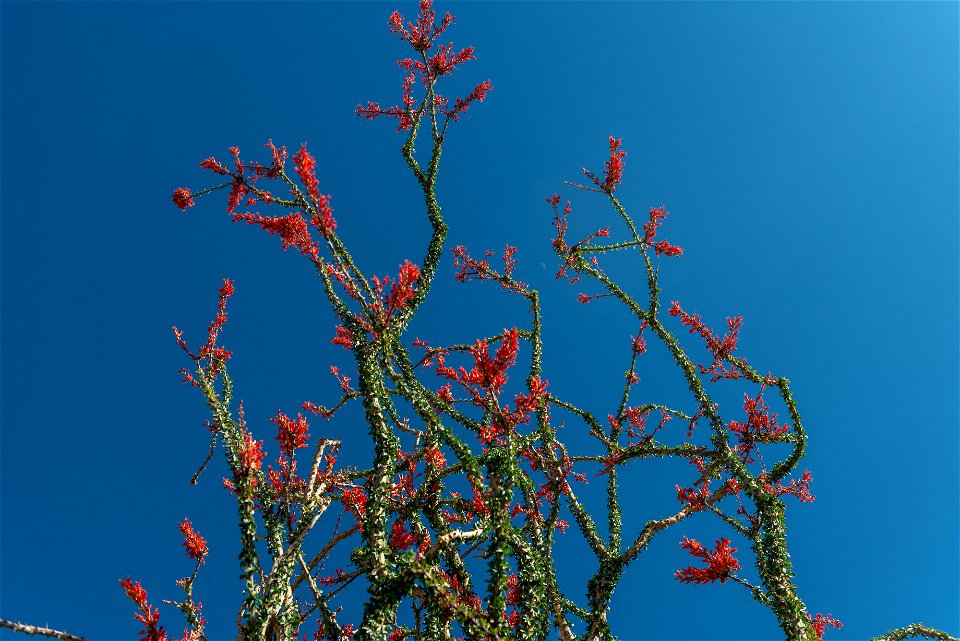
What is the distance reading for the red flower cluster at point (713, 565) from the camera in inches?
277

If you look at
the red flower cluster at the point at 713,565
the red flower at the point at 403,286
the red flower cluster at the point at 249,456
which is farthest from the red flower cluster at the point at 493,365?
the red flower cluster at the point at 713,565

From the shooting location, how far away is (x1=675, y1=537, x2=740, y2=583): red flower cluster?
7.03m

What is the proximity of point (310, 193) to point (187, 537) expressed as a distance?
5.21 m

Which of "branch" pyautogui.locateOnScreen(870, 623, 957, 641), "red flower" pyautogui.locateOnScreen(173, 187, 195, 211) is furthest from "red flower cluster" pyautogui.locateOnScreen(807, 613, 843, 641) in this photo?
"red flower" pyautogui.locateOnScreen(173, 187, 195, 211)

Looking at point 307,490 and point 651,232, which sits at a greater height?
point 651,232

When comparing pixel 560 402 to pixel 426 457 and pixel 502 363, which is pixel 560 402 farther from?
pixel 502 363

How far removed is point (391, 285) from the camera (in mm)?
5707

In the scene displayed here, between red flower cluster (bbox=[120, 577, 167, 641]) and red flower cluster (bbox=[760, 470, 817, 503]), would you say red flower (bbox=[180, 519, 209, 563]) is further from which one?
red flower cluster (bbox=[760, 470, 817, 503])

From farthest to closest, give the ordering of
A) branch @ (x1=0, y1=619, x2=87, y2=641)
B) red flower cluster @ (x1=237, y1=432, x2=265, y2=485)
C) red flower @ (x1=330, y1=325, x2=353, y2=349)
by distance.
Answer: red flower @ (x1=330, y1=325, x2=353, y2=349) < red flower cluster @ (x1=237, y1=432, x2=265, y2=485) < branch @ (x1=0, y1=619, x2=87, y2=641)

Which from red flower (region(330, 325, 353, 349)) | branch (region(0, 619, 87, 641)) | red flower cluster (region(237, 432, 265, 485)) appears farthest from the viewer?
red flower (region(330, 325, 353, 349))

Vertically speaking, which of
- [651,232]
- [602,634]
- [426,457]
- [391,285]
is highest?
[651,232]

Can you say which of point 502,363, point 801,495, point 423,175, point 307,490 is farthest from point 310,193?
point 801,495

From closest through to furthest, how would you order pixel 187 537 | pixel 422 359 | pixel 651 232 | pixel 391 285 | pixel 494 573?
pixel 494 573, pixel 391 285, pixel 187 537, pixel 422 359, pixel 651 232

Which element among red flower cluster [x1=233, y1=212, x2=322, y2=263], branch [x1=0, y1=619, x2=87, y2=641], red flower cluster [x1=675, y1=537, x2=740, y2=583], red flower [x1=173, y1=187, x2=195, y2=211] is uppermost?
red flower [x1=173, y1=187, x2=195, y2=211]
